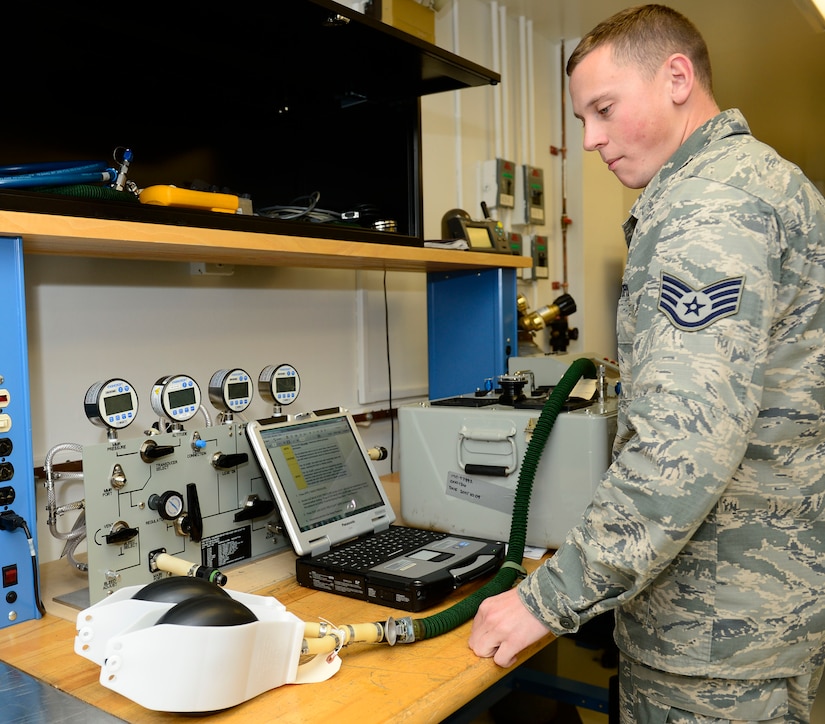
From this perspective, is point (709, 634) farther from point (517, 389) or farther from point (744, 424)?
point (517, 389)

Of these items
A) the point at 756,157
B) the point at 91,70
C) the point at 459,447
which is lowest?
the point at 459,447

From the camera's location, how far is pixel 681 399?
0.87 metres

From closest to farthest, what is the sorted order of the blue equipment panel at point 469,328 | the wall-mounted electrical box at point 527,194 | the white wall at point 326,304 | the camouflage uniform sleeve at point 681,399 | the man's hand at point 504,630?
the camouflage uniform sleeve at point 681,399 → the man's hand at point 504,630 → the white wall at point 326,304 → the blue equipment panel at point 469,328 → the wall-mounted electrical box at point 527,194

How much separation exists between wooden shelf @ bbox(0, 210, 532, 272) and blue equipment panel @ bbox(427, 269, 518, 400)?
210 millimetres

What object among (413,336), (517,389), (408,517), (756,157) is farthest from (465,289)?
(756,157)

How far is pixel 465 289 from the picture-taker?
2.31 meters

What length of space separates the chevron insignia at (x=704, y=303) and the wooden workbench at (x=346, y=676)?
1.75 ft

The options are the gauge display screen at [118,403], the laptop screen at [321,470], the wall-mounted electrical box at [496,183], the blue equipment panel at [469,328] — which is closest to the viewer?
the gauge display screen at [118,403]

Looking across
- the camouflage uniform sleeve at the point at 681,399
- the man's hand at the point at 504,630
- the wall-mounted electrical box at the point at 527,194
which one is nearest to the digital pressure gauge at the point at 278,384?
the man's hand at the point at 504,630

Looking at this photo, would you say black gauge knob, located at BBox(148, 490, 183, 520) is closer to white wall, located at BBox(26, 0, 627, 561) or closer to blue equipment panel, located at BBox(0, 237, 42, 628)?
blue equipment panel, located at BBox(0, 237, 42, 628)

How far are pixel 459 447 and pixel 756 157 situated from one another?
2.65 feet

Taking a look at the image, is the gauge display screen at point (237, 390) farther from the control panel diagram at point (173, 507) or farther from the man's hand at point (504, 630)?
the man's hand at point (504, 630)

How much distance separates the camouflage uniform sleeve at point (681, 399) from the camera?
2.86ft

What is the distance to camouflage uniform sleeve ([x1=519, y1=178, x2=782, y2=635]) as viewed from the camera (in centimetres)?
87
